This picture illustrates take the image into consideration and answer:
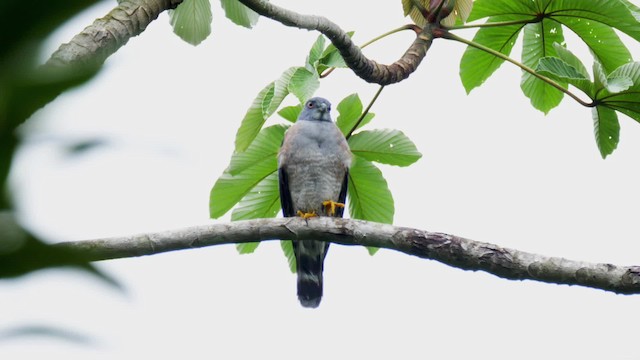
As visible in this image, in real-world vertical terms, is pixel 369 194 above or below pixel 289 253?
above

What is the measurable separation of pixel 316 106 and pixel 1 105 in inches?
221

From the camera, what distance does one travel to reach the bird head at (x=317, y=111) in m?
5.85

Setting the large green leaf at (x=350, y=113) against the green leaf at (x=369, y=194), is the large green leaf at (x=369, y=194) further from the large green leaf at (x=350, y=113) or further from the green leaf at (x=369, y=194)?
the large green leaf at (x=350, y=113)

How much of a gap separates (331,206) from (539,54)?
1.63 m

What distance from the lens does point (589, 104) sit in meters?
3.52

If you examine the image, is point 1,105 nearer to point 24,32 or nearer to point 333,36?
point 24,32

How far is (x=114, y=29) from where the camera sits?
2.37 metres

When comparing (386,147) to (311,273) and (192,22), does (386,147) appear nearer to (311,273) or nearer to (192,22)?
(192,22)

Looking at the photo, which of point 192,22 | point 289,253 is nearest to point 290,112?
point 192,22

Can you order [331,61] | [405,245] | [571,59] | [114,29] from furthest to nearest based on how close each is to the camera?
[571,59] → [331,61] → [405,245] → [114,29]

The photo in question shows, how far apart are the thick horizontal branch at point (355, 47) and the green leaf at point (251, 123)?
459mm

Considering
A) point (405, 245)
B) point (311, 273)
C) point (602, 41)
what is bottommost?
point (405, 245)

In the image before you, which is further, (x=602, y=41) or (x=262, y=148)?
(x=262, y=148)

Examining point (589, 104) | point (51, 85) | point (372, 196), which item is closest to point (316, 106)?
point (372, 196)
